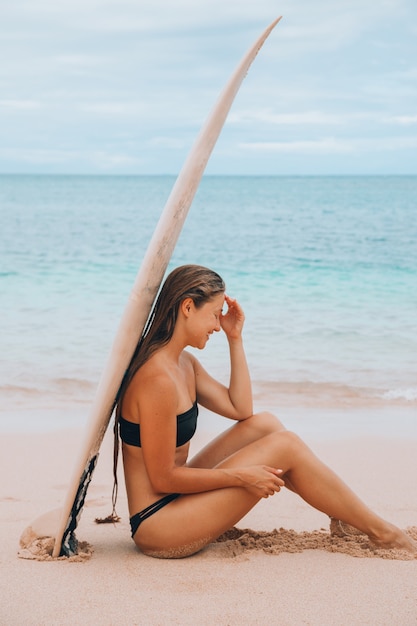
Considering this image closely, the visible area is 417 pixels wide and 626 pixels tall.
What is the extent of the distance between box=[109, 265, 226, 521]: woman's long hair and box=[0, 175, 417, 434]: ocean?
2855mm

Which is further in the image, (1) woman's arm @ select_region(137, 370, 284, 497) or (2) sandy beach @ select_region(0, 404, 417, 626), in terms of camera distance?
(1) woman's arm @ select_region(137, 370, 284, 497)

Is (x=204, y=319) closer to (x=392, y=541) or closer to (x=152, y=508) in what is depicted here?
(x=152, y=508)

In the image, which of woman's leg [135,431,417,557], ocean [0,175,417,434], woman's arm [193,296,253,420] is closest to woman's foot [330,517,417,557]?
woman's leg [135,431,417,557]

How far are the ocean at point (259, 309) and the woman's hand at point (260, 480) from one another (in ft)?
9.15

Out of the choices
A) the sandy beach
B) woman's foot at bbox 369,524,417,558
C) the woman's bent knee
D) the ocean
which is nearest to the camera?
the sandy beach

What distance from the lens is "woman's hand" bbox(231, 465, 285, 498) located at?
335 cm

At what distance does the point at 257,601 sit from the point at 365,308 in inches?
368

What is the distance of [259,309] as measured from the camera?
12.0m

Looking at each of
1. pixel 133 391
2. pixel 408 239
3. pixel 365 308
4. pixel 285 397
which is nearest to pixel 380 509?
pixel 133 391

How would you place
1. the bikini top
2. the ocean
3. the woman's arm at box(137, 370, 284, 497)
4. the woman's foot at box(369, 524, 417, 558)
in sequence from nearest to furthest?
the woman's arm at box(137, 370, 284, 497) → the bikini top → the woman's foot at box(369, 524, 417, 558) → the ocean

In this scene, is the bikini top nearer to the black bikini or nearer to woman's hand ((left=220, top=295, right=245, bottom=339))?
the black bikini

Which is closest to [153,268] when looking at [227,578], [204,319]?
[204,319]

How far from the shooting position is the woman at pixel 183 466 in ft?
10.8

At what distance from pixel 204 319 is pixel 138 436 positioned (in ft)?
1.74
